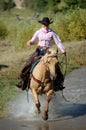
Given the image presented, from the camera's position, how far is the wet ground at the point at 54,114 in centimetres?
1113


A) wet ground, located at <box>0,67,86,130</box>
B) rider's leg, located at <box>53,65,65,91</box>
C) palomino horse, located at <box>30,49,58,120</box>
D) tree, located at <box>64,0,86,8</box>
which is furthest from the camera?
tree, located at <box>64,0,86,8</box>

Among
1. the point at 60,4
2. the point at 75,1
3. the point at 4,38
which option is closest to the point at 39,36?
the point at 4,38

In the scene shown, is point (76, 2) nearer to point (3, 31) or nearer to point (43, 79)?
point (3, 31)

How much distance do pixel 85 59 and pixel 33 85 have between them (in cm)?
969

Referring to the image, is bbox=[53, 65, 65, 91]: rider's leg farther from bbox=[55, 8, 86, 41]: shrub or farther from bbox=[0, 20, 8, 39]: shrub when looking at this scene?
bbox=[0, 20, 8, 39]: shrub

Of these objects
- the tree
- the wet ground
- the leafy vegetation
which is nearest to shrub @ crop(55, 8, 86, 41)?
the leafy vegetation

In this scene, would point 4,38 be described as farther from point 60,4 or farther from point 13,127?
point 60,4

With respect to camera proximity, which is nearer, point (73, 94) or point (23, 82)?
point (23, 82)

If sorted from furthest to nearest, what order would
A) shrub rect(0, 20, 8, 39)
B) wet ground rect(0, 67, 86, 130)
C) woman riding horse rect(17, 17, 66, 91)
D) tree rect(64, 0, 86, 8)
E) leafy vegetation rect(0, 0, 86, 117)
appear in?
tree rect(64, 0, 86, 8) → shrub rect(0, 20, 8, 39) → leafy vegetation rect(0, 0, 86, 117) → woman riding horse rect(17, 17, 66, 91) → wet ground rect(0, 67, 86, 130)

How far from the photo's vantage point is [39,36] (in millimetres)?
12258

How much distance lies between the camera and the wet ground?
36.5 ft

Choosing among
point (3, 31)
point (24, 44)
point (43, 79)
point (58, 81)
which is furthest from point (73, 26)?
point (43, 79)

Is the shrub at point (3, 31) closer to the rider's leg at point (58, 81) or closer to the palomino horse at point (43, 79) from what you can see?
the rider's leg at point (58, 81)

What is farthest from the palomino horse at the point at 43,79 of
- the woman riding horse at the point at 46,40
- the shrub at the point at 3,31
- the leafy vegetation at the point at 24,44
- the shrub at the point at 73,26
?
the shrub at the point at 3,31
